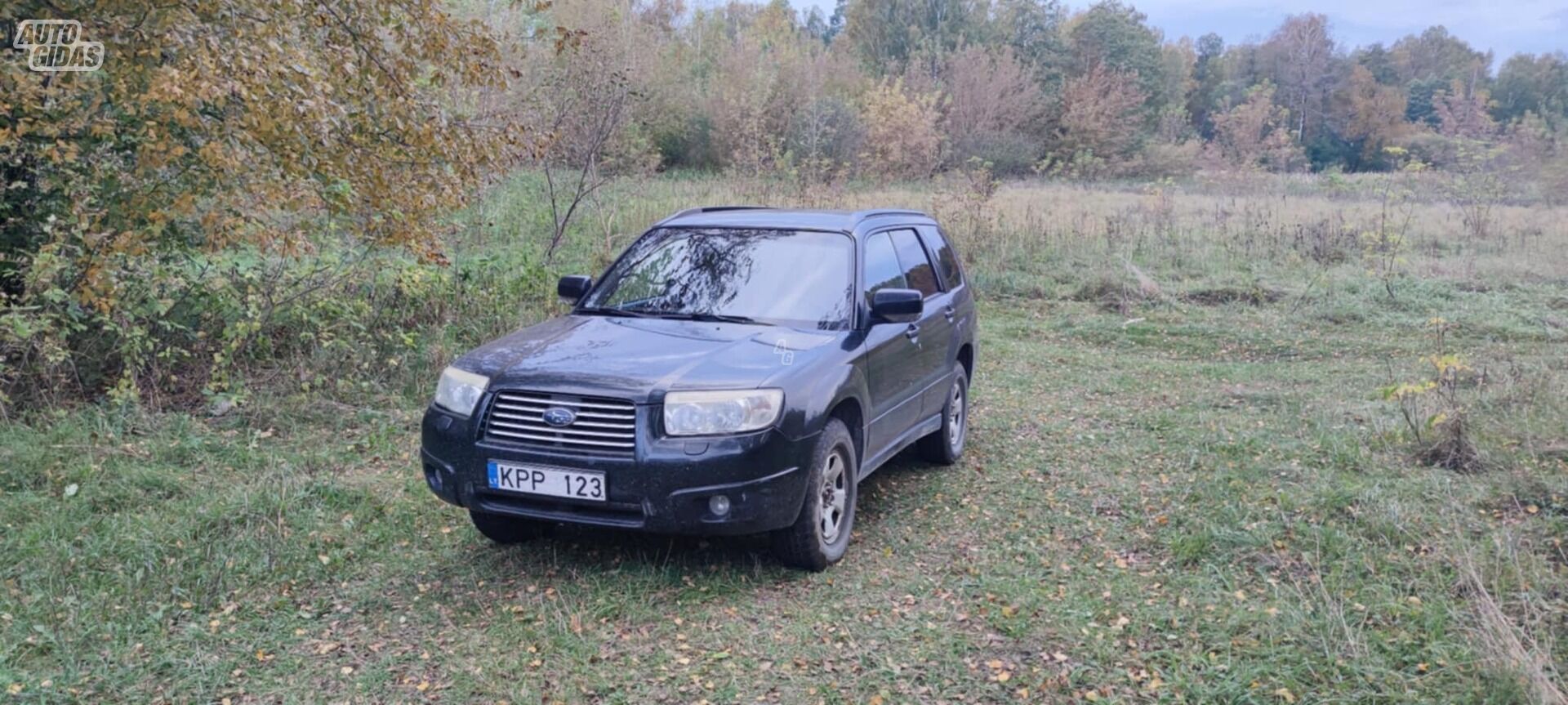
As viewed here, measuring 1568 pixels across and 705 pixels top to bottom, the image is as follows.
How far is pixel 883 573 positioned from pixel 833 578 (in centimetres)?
27

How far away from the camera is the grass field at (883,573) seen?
3793mm

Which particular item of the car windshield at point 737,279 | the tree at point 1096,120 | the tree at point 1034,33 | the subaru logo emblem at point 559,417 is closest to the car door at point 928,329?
the car windshield at point 737,279

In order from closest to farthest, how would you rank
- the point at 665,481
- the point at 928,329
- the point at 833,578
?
the point at 665,481
the point at 833,578
the point at 928,329

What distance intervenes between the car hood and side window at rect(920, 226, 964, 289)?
210cm

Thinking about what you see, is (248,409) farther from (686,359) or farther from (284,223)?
(686,359)

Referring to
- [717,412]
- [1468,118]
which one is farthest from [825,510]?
[1468,118]

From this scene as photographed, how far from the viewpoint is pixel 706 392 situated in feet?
14.1

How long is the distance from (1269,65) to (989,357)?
2707 inches

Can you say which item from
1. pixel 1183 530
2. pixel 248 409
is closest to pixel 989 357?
pixel 1183 530

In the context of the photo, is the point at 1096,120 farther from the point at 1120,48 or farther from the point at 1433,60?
the point at 1433,60

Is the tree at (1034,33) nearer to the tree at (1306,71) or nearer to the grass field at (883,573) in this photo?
the tree at (1306,71)

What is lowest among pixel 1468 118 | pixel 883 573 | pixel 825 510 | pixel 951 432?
pixel 883 573

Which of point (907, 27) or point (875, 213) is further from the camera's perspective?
point (907, 27)

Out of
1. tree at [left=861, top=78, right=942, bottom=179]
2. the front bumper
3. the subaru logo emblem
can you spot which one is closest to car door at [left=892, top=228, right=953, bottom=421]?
the front bumper
